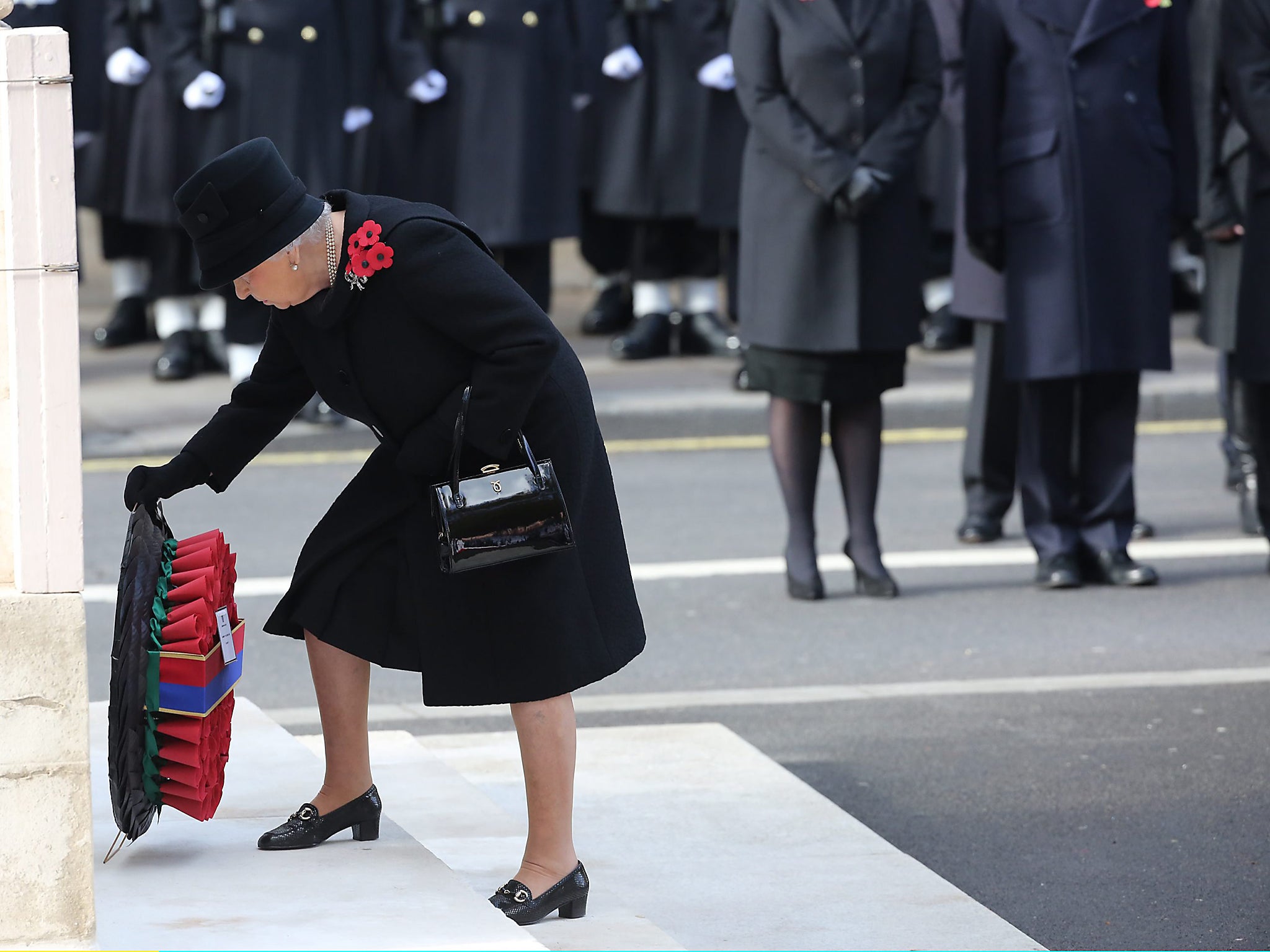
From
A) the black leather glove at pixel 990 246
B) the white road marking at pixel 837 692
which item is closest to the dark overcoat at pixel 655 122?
the black leather glove at pixel 990 246

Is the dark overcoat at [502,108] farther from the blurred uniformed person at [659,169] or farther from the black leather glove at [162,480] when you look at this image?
the black leather glove at [162,480]

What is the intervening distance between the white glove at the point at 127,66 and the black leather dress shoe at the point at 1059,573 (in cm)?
567

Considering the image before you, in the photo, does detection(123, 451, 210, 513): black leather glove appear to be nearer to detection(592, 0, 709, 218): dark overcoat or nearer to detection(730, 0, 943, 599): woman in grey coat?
detection(730, 0, 943, 599): woman in grey coat

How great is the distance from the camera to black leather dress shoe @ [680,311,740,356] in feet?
39.5

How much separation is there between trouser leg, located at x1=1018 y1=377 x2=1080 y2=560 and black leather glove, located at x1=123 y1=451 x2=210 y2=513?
389 cm

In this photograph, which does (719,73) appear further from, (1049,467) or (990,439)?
(1049,467)

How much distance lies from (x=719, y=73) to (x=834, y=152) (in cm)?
446

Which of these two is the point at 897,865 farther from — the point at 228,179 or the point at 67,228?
the point at 67,228

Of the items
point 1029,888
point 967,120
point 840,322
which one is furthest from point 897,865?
point 967,120

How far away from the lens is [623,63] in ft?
37.9

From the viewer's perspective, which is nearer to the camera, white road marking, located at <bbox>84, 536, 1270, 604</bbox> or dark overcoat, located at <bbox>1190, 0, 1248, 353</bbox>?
dark overcoat, located at <bbox>1190, 0, 1248, 353</bbox>

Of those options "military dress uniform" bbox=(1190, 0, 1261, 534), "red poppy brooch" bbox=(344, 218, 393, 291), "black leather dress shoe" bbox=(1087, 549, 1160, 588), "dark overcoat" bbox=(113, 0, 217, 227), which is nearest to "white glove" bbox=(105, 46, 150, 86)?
"dark overcoat" bbox=(113, 0, 217, 227)

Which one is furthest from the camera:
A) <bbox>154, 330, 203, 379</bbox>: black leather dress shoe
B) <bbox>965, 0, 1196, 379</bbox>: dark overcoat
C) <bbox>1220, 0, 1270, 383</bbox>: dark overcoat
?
<bbox>154, 330, 203, 379</bbox>: black leather dress shoe

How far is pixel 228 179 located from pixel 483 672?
936 mm
